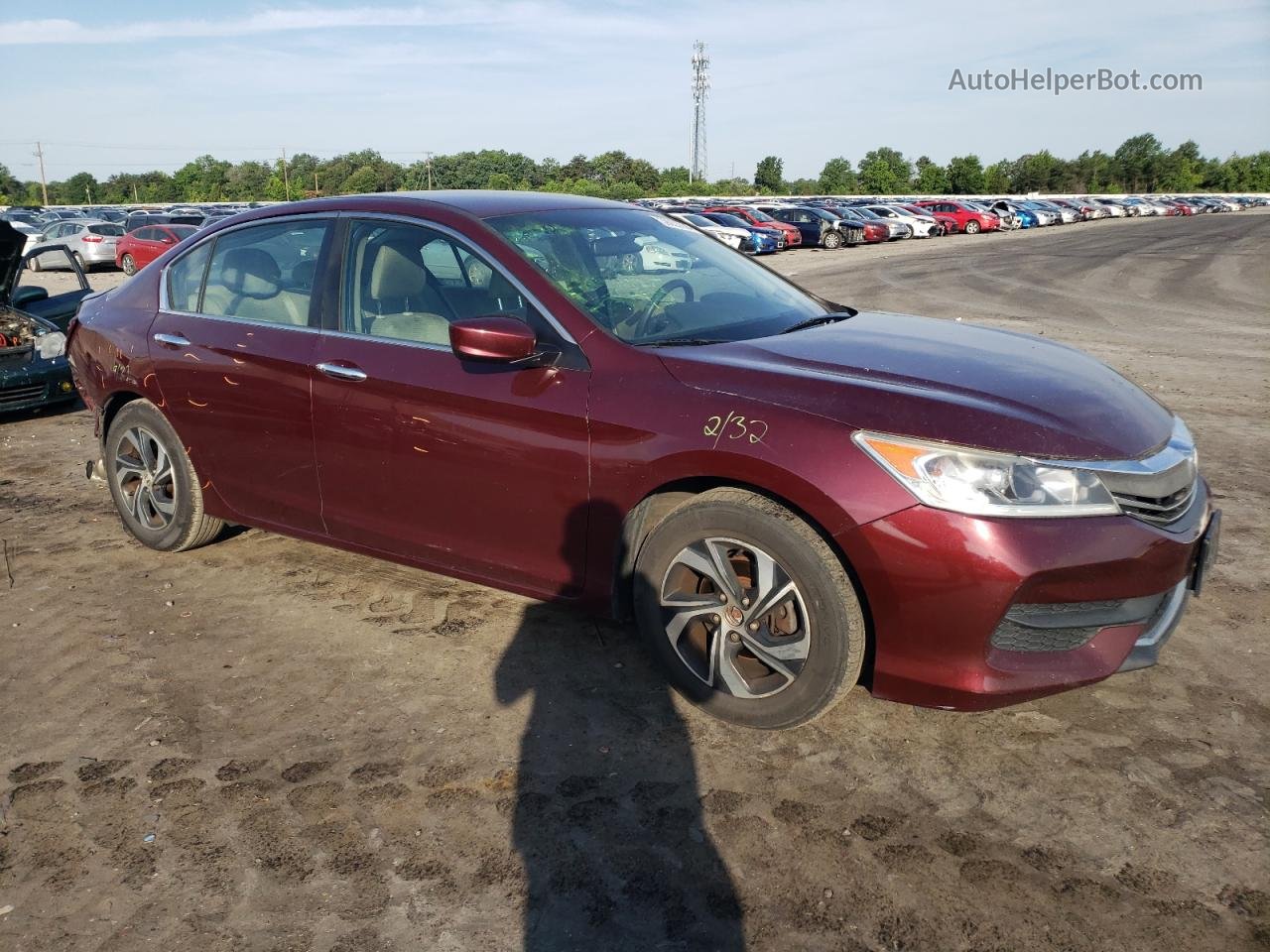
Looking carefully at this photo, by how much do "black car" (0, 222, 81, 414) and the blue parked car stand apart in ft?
86.0

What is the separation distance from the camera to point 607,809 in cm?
302

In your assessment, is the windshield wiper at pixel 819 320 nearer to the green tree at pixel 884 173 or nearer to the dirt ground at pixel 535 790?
the dirt ground at pixel 535 790

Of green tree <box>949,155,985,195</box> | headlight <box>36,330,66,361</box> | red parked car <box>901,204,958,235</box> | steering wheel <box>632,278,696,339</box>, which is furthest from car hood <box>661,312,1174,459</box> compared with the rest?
green tree <box>949,155,985,195</box>

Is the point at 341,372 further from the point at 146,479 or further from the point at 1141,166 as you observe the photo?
the point at 1141,166

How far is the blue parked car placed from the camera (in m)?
33.7

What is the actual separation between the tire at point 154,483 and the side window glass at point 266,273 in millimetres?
661

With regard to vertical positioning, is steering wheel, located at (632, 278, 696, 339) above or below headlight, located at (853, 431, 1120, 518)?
above

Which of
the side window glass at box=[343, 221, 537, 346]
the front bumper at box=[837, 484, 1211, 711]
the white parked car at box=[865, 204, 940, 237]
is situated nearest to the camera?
the front bumper at box=[837, 484, 1211, 711]

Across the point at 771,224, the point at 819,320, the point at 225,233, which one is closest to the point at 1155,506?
the point at 819,320

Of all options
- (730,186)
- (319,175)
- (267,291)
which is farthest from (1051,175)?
(267,291)

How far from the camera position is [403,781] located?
3.20 metres

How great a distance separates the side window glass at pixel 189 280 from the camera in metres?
4.92

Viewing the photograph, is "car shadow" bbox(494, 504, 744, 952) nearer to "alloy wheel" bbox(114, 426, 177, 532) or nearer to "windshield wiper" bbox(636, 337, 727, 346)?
"windshield wiper" bbox(636, 337, 727, 346)

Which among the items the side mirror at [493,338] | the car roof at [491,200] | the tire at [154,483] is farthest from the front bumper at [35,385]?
the side mirror at [493,338]
